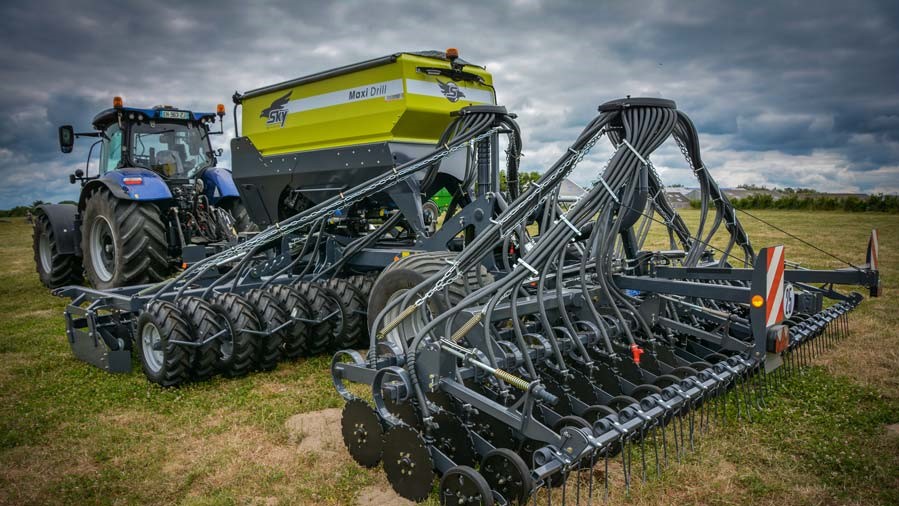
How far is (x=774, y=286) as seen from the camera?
3.16m

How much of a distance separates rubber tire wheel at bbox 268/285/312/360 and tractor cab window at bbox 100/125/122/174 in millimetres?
4494

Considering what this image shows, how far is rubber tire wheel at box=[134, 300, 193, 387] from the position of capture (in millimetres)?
4199

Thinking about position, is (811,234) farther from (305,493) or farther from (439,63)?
(305,493)

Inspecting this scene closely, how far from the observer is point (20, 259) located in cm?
1326

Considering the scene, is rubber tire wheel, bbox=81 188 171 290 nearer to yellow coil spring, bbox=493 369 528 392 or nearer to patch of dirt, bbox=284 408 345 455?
patch of dirt, bbox=284 408 345 455

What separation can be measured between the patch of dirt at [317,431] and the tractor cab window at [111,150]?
567cm

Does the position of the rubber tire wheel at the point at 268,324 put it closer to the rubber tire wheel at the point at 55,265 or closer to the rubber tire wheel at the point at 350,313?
the rubber tire wheel at the point at 350,313

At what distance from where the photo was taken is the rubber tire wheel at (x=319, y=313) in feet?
15.8

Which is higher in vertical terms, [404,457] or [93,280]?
[93,280]

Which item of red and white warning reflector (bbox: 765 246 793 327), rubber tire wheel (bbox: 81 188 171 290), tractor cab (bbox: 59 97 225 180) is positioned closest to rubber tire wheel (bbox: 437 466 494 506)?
red and white warning reflector (bbox: 765 246 793 327)

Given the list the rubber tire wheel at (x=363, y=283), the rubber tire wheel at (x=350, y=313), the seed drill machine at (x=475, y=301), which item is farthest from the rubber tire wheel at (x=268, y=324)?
the rubber tire wheel at (x=363, y=283)

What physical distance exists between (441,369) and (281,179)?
3928 millimetres

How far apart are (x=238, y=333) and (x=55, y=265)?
19.3 ft

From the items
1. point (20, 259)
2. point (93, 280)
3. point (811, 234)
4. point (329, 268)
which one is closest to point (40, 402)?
point (329, 268)
